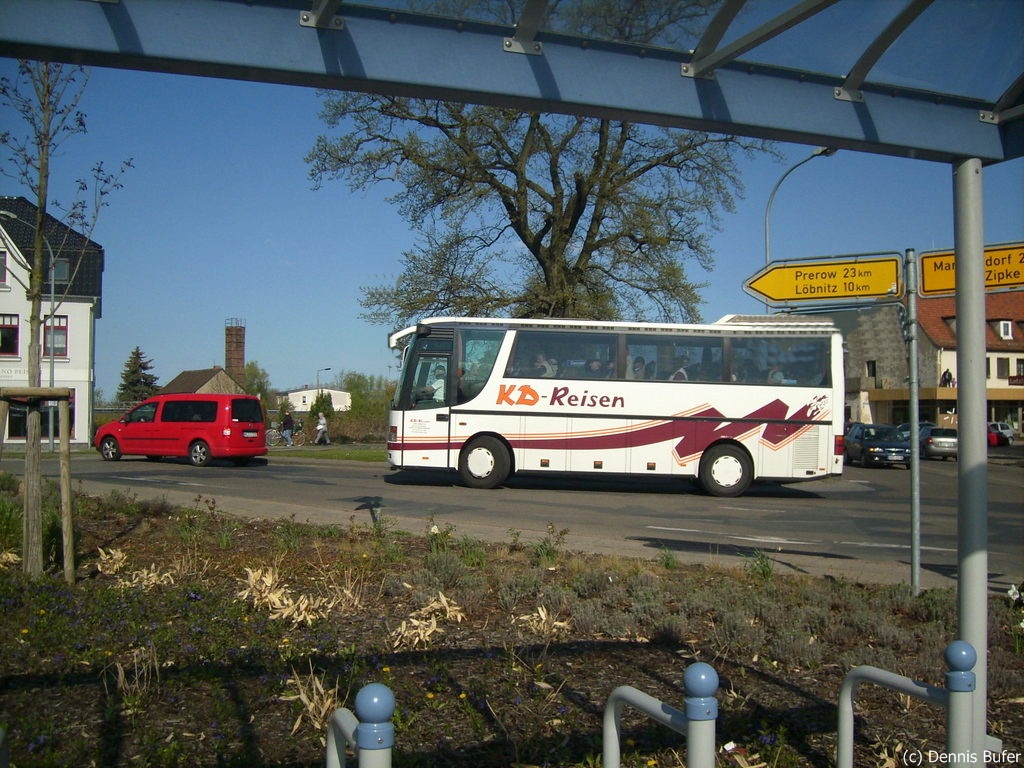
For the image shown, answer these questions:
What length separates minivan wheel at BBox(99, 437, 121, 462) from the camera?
27.8 m

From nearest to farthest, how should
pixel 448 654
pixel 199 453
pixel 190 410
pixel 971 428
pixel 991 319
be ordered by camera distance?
pixel 971 428, pixel 448 654, pixel 199 453, pixel 190 410, pixel 991 319

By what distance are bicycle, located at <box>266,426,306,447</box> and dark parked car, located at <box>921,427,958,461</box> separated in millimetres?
29094

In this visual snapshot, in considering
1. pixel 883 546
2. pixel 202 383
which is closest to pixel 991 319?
pixel 883 546

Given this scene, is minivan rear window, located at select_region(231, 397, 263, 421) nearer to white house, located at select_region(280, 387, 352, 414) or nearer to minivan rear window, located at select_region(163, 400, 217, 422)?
minivan rear window, located at select_region(163, 400, 217, 422)

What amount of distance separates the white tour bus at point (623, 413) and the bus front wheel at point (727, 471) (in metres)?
0.02

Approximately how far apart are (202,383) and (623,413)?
7142 cm

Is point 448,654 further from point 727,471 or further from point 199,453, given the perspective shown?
point 199,453

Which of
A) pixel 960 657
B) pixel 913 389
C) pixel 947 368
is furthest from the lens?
pixel 947 368

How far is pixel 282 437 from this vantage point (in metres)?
46.8

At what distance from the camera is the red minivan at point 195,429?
26.3 m

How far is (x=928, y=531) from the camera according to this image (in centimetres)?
1405

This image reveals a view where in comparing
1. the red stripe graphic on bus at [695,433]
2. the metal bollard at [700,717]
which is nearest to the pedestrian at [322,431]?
the red stripe graphic on bus at [695,433]

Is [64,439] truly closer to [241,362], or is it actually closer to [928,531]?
[928,531]

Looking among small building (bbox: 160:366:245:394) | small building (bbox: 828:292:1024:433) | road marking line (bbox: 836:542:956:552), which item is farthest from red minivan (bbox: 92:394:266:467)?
small building (bbox: 160:366:245:394)
